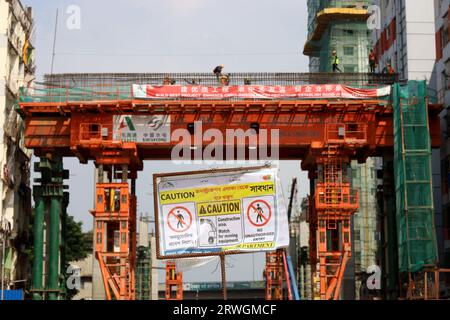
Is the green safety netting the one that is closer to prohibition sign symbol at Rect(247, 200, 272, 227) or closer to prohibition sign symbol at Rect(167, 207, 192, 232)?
prohibition sign symbol at Rect(247, 200, 272, 227)

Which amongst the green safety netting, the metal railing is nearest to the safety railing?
the metal railing

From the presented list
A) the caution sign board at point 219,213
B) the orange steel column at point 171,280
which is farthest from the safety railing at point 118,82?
the caution sign board at point 219,213

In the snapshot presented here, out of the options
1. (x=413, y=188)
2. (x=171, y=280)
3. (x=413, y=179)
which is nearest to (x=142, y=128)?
(x=171, y=280)

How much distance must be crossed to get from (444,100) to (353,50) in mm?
52111

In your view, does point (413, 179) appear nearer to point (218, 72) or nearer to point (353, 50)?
point (218, 72)

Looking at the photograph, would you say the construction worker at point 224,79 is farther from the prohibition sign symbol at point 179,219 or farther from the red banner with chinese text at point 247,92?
the prohibition sign symbol at point 179,219

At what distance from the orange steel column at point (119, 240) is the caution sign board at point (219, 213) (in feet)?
82.6

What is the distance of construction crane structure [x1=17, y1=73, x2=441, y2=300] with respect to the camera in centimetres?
5456

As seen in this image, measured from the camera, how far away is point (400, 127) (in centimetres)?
5444

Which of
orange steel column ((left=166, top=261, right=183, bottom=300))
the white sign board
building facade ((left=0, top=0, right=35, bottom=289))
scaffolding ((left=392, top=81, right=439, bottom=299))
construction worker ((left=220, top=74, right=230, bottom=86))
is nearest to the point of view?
scaffolding ((left=392, top=81, right=439, bottom=299))

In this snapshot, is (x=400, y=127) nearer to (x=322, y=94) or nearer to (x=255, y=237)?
(x=322, y=94)
